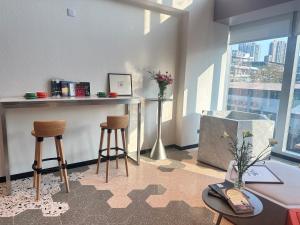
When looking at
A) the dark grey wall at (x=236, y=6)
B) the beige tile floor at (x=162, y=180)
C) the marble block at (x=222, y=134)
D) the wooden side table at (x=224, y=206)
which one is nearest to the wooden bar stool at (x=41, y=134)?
the beige tile floor at (x=162, y=180)

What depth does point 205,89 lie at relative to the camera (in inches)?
177

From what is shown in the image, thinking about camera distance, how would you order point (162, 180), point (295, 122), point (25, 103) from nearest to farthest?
point (25, 103) → point (162, 180) → point (295, 122)

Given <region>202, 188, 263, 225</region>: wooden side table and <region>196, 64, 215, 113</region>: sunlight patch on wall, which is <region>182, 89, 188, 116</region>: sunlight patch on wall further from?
<region>202, 188, 263, 225</region>: wooden side table

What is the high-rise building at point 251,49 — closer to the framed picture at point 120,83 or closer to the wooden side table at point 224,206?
the framed picture at point 120,83

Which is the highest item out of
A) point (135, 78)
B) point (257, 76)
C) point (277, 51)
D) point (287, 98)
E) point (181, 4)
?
point (181, 4)

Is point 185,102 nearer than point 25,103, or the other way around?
point 25,103

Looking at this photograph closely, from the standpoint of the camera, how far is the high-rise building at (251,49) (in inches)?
177

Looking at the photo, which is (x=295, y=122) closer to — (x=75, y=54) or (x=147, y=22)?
(x=147, y=22)

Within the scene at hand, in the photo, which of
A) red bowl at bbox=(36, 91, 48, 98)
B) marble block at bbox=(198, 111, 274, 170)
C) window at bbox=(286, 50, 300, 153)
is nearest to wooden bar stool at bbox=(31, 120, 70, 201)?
red bowl at bbox=(36, 91, 48, 98)

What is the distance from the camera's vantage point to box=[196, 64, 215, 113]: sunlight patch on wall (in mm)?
4392

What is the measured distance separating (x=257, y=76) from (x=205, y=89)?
112cm

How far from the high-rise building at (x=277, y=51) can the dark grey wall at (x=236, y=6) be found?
0.96 metres

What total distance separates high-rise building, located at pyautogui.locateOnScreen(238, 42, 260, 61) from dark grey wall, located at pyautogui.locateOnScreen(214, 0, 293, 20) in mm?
899

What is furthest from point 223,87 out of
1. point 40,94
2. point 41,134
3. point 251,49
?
point 41,134
